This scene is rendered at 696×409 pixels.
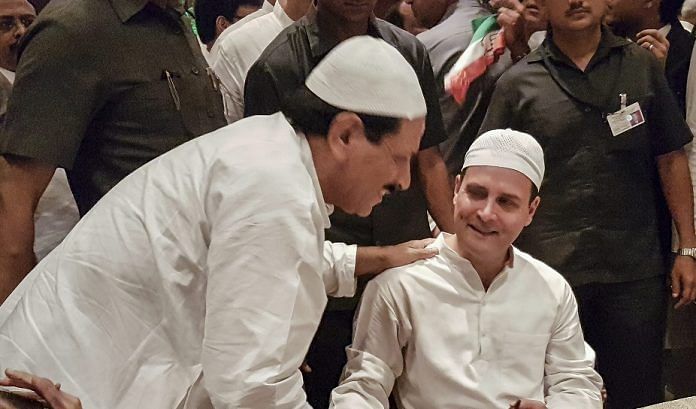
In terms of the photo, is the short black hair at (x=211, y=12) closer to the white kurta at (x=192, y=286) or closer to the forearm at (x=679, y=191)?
the forearm at (x=679, y=191)

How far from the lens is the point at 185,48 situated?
6.00ft

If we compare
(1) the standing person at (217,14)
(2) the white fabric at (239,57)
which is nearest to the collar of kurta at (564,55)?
(2) the white fabric at (239,57)

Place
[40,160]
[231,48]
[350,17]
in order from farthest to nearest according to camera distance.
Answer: [231,48], [350,17], [40,160]

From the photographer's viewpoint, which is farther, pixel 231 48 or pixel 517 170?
pixel 231 48

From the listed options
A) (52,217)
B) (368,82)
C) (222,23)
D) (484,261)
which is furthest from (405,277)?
(222,23)

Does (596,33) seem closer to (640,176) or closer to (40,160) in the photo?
(640,176)

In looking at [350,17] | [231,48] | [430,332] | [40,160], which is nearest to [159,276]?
[40,160]

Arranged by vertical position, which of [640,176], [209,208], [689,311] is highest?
[209,208]

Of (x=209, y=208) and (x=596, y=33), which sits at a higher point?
(x=209, y=208)

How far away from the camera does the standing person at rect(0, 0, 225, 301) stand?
5.32ft

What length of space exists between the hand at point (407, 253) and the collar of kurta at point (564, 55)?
0.76 m

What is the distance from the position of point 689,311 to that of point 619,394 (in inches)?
19.7

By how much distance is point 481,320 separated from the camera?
5.91 feet

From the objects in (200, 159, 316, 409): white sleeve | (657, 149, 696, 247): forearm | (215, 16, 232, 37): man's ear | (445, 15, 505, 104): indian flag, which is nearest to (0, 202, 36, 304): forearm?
(200, 159, 316, 409): white sleeve
